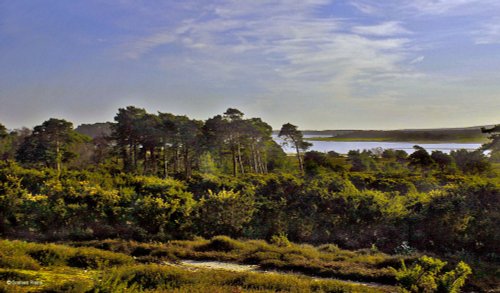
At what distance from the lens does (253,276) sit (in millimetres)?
9023

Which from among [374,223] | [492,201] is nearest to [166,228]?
[374,223]

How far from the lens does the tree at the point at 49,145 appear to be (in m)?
45.8

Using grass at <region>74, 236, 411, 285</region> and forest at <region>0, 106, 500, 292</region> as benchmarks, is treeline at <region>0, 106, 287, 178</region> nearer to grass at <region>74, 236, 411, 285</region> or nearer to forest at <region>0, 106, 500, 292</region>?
forest at <region>0, 106, 500, 292</region>

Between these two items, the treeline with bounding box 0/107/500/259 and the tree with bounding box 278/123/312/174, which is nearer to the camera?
the treeline with bounding box 0/107/500/259

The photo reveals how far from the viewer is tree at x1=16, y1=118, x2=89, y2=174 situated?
45.8 m

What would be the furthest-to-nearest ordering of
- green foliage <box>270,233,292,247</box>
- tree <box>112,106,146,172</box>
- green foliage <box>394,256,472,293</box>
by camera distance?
tree <box>112,106,146,172</box> < green foliage <box>270,233,292,247</box> < green foliage <box>394,256,472,293</box>

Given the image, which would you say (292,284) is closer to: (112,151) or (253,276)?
(253,276)

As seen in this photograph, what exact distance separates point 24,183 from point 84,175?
3.23 m

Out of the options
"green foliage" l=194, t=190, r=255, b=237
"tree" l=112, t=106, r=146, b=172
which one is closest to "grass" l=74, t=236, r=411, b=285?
"green foliage" l=194, t=190, r=255, b=237

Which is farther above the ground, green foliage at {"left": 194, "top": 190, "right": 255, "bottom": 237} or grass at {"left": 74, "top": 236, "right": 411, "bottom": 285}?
green foliage at {"left": 194, "top": 190, "right": 255, "bottom": 237}

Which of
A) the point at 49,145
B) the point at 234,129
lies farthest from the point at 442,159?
the point at 49,145

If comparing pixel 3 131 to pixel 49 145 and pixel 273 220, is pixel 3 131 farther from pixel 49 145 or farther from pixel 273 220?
pixel 273 220

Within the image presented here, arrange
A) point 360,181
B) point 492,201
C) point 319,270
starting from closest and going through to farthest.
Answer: point 319,270
point 492,201
point 360,181

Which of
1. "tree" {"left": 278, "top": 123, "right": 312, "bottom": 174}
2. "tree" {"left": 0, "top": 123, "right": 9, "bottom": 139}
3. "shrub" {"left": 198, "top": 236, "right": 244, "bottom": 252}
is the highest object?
"tree" {"left": 0, "top": 123, "right": 9, "bottom": 139}
